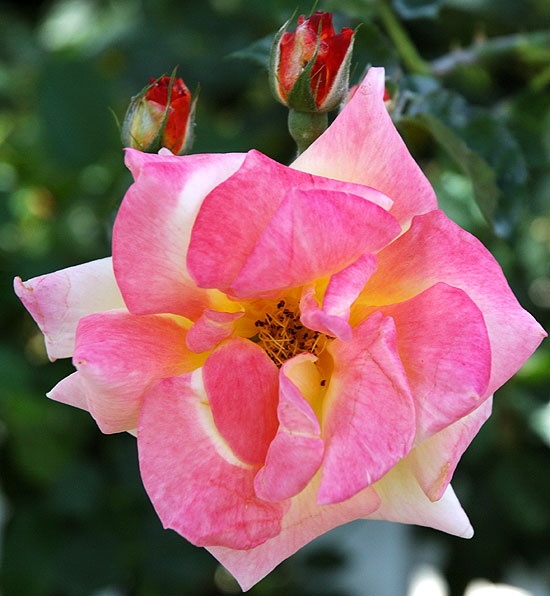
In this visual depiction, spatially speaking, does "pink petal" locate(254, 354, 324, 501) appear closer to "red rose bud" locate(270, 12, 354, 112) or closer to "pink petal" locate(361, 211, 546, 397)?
"pink petal" locate(361, 211, 546, 397)

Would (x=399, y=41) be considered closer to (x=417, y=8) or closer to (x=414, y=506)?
(x=417, y=8)

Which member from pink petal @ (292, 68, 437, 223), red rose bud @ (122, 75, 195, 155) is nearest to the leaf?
red rose bud @ (122, 75, 195, 155)

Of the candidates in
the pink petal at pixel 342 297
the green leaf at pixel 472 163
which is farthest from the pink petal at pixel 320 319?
the green leaf at pixel 472 163

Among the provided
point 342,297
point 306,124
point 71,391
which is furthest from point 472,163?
point 71,391

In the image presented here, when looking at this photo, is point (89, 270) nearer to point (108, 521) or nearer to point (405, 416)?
point (405, 416)

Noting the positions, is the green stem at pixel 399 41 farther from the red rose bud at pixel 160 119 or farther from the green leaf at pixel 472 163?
the red rose bud at pixel 160 119

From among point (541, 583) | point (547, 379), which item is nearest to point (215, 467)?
point (547, 379)
